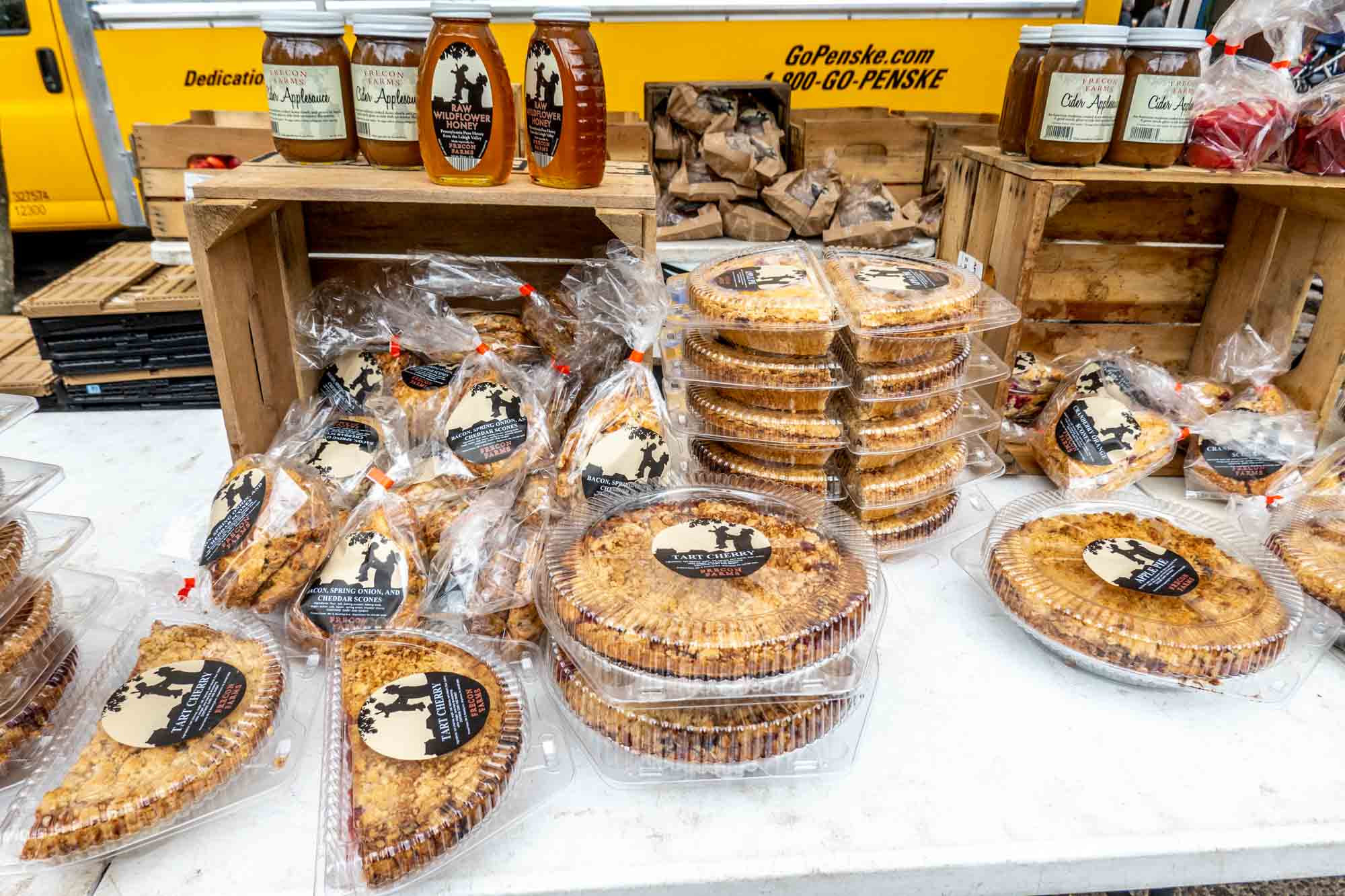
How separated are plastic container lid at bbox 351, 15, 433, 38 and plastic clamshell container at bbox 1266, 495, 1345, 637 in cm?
149

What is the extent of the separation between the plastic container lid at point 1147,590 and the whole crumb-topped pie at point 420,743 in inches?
27.9

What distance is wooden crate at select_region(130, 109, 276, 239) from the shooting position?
222 cm

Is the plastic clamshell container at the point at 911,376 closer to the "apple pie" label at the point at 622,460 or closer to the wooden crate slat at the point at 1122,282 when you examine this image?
the "apple pie" label at the point at 622,460

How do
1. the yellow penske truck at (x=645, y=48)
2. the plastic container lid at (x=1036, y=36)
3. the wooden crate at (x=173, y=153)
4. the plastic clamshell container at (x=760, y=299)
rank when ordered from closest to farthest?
1. the plastic clamshell container at (x=760, y=299)
2. the plastic container lid at (x=1036, y=36)
3. the wooden crate at (x=173, y=153)
4. the yellow penske truck at (x=645, y=48)

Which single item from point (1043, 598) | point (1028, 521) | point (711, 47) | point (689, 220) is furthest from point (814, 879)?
point (711, 47)

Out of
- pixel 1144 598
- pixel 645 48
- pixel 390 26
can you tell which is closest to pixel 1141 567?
pixel 1144 598

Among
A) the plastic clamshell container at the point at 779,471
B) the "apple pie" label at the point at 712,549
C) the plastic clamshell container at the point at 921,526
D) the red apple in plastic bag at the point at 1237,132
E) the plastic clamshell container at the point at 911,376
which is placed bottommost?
the plastic clamshell container at the point at 921,526

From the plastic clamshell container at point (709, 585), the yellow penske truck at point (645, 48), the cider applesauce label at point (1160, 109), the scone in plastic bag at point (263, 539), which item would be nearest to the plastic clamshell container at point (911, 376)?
the plastic clamshell container at point (709, 585)

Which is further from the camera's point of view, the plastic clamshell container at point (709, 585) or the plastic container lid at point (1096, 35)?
the plastic container lid at point (1096, 35)

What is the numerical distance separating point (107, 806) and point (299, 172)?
907 millimetres

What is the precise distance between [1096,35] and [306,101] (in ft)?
4.09

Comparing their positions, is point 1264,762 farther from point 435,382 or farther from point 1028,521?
point 435,382

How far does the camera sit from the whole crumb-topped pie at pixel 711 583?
87 cm

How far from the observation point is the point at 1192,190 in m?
1.77
